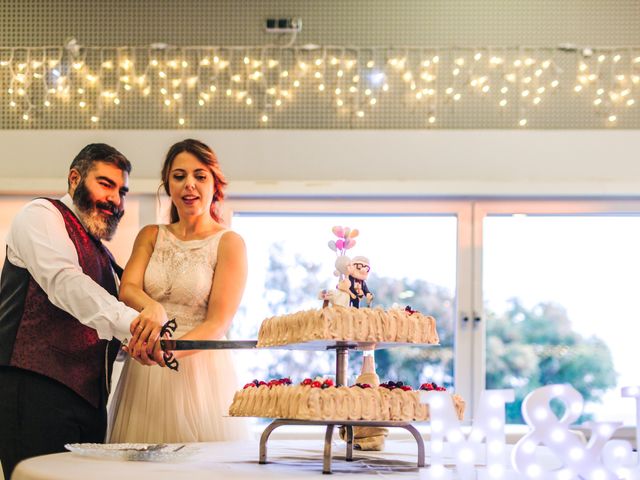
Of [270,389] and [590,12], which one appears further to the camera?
[590,12]

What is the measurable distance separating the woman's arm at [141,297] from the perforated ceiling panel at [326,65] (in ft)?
5.37

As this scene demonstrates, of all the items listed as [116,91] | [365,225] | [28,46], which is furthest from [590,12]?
[28,46]

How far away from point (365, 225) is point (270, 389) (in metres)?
2.54

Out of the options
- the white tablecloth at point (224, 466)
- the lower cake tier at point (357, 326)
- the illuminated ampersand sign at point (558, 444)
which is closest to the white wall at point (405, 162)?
the white tablecloth at point (224, 466)

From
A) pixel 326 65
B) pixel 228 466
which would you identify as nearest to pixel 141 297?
pixel 228 466

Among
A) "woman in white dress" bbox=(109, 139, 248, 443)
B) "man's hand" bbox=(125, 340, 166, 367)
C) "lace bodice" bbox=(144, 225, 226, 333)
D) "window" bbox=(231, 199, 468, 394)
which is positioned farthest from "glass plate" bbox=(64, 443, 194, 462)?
"window" bbox=(231, 199, 468, 394)

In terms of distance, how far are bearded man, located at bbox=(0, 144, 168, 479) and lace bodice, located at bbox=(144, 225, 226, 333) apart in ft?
0.65

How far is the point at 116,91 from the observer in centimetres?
505

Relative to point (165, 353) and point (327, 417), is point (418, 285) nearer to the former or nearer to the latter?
point (165, 353)

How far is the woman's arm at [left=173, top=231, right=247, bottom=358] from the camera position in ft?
10.4

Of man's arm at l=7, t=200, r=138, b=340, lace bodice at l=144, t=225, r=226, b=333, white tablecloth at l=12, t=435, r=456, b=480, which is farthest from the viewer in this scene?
lace bodice at l=144, t=225, r=226, b=333

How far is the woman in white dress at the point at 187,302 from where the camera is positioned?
321 centimetres

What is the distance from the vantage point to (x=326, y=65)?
500cm

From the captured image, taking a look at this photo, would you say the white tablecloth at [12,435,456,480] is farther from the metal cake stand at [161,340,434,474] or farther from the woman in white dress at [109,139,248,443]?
the woman in white dress at [109,139,248,443]
